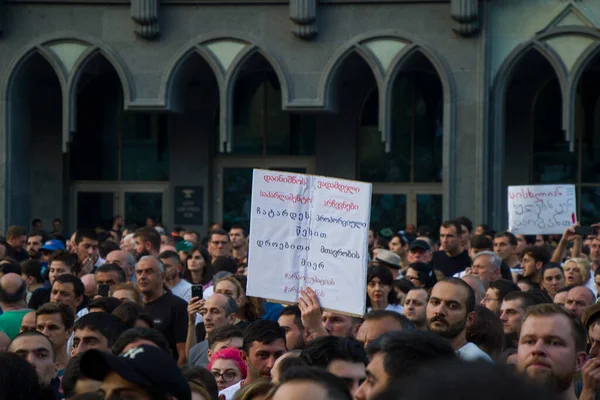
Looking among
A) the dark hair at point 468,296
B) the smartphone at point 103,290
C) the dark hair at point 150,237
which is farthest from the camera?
the dark hair at point 150,237

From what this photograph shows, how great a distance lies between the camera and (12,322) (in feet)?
27.7

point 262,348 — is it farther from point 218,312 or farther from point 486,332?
point 218,312

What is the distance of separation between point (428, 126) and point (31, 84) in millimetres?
9022

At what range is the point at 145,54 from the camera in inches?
982

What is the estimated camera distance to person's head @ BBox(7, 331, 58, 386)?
6.02 m

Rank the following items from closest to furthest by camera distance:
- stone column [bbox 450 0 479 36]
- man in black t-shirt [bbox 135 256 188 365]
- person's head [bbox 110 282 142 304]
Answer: person's head [bbox 110 282 142 304]
man in black t-shirt [bbox 135 256 188 365]
stone column [bbox 450 0 479 36]

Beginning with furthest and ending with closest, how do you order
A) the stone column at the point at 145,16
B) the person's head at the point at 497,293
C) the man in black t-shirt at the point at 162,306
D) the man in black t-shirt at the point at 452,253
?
the stone column at the point at 145,16, the man in black t-shirt at the point at 452,253, the man in black t-shirt at the point at 162,306, the person's head at the point at 497,293

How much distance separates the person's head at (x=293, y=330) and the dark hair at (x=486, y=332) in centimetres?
101

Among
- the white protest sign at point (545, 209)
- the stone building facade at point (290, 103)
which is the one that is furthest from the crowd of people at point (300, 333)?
the stone building facade at point (290, 103)

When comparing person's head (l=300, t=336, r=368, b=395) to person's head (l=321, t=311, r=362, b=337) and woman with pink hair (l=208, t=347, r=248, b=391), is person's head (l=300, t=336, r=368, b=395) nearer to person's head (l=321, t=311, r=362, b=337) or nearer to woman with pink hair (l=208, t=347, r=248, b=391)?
woman with pink hair (l=208, t=347, r=248, b=391)

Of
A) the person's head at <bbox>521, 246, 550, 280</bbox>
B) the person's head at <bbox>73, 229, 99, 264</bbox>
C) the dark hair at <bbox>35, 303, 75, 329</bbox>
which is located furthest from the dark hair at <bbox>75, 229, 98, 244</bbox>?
the dark hair at <bbox>35, 303, 75, 329</bbox>

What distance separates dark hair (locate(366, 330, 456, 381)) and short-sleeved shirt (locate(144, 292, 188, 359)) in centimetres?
530

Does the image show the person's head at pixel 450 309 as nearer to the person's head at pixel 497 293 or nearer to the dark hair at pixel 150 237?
the person's head at pixel 497 293

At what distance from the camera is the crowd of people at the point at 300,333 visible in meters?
3.34
